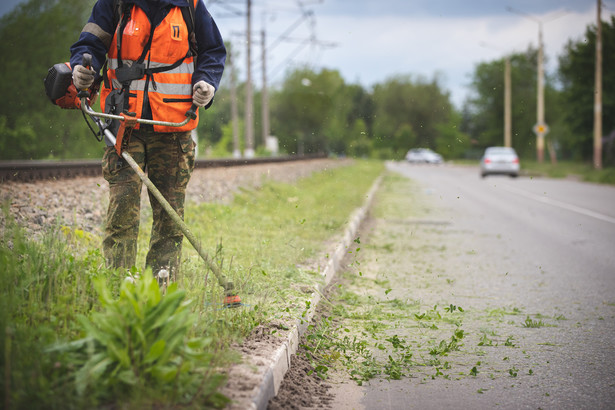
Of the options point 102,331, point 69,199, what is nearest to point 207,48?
point 102,331

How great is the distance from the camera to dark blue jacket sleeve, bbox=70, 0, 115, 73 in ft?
12.6

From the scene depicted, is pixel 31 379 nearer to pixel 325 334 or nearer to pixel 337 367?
pixel 337 367

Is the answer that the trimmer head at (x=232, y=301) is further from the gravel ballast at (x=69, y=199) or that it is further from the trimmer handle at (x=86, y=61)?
the trimmer handle at (x=86, y=61)

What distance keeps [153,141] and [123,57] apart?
0.54 m

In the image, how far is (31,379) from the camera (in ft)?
7.74

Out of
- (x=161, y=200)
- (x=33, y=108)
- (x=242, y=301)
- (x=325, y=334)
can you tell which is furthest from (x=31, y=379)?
(x=33, y=108)

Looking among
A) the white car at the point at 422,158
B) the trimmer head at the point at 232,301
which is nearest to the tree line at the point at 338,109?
Result: the trimmer head at the point at 232,301

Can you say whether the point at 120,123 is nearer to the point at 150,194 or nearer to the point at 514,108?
the point at 150,194

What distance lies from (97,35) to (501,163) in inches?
1150

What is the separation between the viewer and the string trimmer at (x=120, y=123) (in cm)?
371

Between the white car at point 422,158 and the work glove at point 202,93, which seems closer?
the work glove at point 202,93

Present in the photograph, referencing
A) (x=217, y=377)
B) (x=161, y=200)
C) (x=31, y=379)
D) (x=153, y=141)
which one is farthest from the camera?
(x=153, y=141)

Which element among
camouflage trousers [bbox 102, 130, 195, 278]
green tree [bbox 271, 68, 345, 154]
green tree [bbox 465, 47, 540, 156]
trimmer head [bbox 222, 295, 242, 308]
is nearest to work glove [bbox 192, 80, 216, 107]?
camouflage trousers [bbox 102, 130, 195, 278]

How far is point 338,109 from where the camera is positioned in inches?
423
